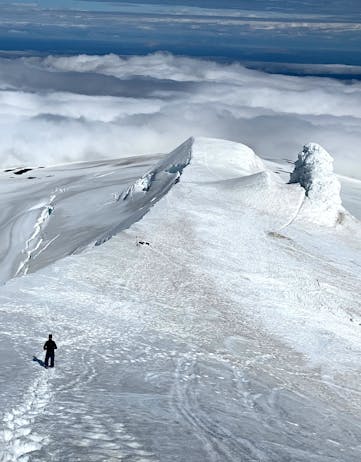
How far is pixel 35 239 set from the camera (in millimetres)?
77000

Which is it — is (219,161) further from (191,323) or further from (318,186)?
(191,323)

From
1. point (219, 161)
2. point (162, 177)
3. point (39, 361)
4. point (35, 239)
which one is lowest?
point (35, 239)

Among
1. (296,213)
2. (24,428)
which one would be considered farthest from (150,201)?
(24,428)

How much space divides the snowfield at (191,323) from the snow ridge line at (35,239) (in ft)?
1.18

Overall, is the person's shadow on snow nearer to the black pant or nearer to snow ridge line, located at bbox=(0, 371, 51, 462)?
the black pant

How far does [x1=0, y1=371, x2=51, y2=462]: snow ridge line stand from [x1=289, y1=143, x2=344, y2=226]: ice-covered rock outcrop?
163 ft

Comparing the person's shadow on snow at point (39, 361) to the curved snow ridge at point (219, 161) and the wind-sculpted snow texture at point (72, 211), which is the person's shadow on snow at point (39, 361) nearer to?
the wind-sculpted snow texture at point (72, 211)

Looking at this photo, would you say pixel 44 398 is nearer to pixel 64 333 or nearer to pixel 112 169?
pixel 64 333

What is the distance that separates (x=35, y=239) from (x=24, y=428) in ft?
191

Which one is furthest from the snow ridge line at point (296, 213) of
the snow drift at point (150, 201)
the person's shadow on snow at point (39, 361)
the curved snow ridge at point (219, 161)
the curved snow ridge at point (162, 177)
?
the person's shadow on snow at point (39, 361)

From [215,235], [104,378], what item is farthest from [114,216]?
[104,378]

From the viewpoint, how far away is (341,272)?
56.9 metres

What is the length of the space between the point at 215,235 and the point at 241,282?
970 centimetres

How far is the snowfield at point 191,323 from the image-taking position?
21.4 m
